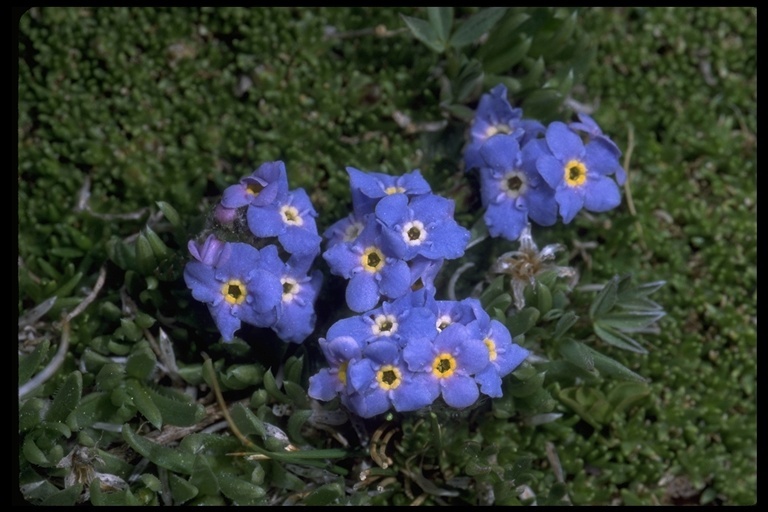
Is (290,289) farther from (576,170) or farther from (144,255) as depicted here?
(576,170)

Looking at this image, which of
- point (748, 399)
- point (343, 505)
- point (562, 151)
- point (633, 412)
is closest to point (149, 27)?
point (562, 151)

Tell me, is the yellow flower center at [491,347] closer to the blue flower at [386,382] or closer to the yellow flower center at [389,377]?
the blue flower at [386,382]

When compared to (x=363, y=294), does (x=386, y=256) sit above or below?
above

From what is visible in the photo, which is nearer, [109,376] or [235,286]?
[235,286]

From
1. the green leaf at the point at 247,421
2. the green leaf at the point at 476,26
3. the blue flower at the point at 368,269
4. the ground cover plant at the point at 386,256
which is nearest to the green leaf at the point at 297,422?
the ground cover plant at the point at 386,256

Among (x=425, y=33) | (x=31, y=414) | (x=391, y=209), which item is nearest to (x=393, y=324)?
(x=391, y=209)

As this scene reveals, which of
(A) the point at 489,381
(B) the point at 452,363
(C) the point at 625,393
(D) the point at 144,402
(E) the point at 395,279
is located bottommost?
(C) the point at 625,393
